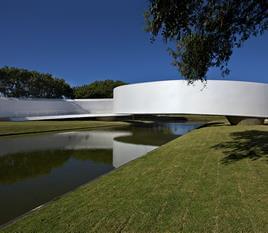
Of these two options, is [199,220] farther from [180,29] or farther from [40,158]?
[40,158]

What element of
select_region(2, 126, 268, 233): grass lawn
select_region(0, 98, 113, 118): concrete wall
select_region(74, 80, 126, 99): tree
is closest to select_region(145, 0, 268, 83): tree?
select_region(2, 126, 268, 233): grass lawn

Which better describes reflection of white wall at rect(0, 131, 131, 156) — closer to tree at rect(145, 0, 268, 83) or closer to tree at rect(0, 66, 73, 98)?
tree at rect(145, 0, 268, 83)

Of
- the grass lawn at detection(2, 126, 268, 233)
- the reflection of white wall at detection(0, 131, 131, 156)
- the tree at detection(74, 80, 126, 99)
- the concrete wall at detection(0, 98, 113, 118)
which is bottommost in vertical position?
the reflection of white wall at detection(0, 131, 131, 156)

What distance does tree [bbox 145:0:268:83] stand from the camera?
6270 mm

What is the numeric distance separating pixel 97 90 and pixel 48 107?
1912 cm

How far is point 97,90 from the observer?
60562mm

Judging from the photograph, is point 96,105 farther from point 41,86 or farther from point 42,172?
point 42,172

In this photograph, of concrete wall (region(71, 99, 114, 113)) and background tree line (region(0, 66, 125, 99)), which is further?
background tree line (region(0, 66, 125, 99))

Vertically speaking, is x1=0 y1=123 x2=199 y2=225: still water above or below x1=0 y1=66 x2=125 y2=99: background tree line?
below

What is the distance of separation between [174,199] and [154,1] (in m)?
4.79

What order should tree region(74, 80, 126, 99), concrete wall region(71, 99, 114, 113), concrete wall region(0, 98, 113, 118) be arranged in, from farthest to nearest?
1. tree region(74, 80, 126, 99)
2. concrete wall region(71, 99, 114, 113)
3. concrete wall region(0, 98, 113, 118)

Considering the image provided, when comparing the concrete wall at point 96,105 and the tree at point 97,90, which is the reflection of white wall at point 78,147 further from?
the tree at point 97,90

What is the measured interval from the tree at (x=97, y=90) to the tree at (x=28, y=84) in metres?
4.52

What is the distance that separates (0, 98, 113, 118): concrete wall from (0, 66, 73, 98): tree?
43.2 ft
